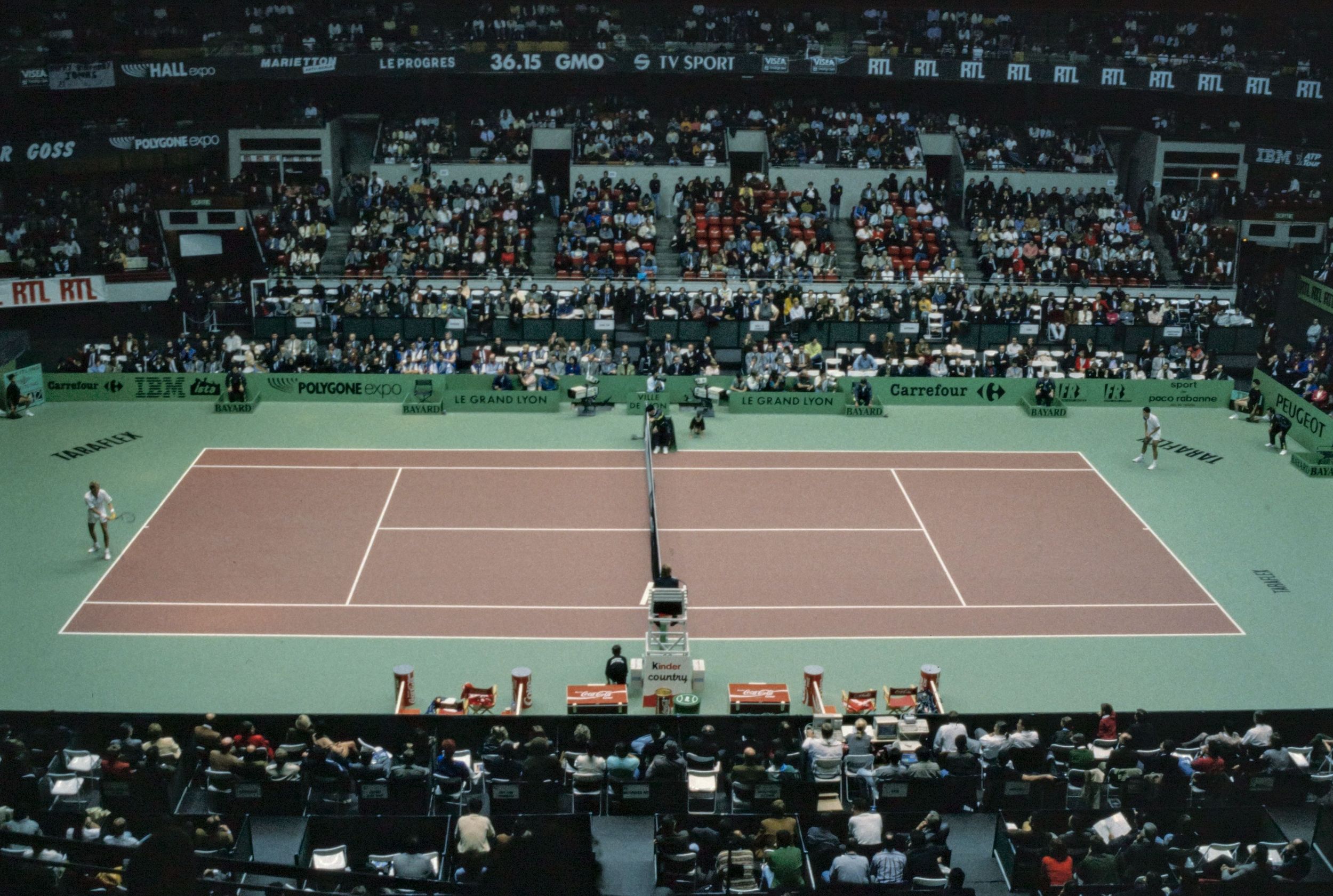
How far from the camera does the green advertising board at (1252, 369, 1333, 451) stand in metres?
31.9

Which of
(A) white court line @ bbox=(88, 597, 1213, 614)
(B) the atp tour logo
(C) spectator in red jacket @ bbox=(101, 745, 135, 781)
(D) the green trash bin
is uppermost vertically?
(B) the atp tour logo

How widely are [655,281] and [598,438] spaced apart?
832cm

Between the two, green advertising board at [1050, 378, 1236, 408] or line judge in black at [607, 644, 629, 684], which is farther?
green advertising board at [1050, 378, 1236, 408]

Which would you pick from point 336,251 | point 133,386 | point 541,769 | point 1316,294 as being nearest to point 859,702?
point 541,769

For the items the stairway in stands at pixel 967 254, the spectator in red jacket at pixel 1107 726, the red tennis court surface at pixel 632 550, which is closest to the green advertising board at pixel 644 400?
the red tennis court surface at pixel 632 550

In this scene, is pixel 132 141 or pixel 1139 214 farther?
pixel 1139 214

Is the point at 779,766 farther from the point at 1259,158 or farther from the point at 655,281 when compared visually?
the point at 1259,158

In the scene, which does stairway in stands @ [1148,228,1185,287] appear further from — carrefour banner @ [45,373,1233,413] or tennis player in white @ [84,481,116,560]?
tennis player in white @ [84,481,116,560]

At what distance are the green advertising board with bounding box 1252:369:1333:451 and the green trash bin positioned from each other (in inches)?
698

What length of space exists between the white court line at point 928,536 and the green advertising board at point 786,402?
477cm

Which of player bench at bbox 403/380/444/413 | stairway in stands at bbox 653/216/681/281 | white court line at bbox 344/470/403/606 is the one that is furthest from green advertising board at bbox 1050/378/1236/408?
white court line at bbox 344/470/403/606

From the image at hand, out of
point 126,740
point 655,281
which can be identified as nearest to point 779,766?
point 126,740

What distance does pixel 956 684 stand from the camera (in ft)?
70.9

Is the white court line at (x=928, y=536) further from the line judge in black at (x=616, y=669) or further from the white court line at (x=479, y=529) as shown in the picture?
the line judge in black at (x=616, y=669)
